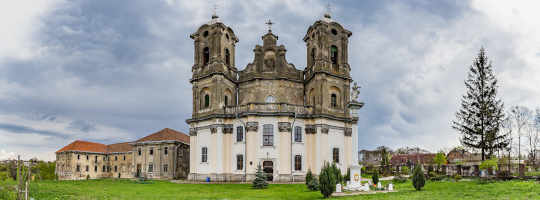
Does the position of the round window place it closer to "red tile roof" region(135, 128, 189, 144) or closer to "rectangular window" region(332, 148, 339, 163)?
"rectangular window" region(332, 148, 339, 163)

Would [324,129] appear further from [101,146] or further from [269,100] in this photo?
[101,146]

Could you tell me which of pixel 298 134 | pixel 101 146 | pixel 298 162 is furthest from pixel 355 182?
pixel 101 146

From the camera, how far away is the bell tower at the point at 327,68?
4159 cm

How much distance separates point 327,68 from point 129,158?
4115cm

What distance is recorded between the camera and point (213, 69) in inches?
1672

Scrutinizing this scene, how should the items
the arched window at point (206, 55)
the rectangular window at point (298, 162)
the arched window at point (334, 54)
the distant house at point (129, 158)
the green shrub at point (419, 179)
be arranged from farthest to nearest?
the distant house at point (129, 158) → the arched window at point (206, 55) → the arched window at point (334, 54) → the rectangular window at point (298, 162) → the green shrub at point (419, 179)

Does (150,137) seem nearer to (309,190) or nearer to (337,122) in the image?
(337,122)

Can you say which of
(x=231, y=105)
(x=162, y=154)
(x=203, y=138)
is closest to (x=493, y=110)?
(x=231, y=105)

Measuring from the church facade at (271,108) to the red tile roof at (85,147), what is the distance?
118 feet

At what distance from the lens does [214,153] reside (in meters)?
40.8

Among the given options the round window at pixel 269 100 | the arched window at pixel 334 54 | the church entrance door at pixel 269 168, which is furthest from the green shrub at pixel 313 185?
the arched window at pixel 334 54

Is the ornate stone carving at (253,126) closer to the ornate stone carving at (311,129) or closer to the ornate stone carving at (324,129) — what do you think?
the ornate stone carving at (311,129)

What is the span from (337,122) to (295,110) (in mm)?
4972

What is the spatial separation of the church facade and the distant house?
32.2 feet
